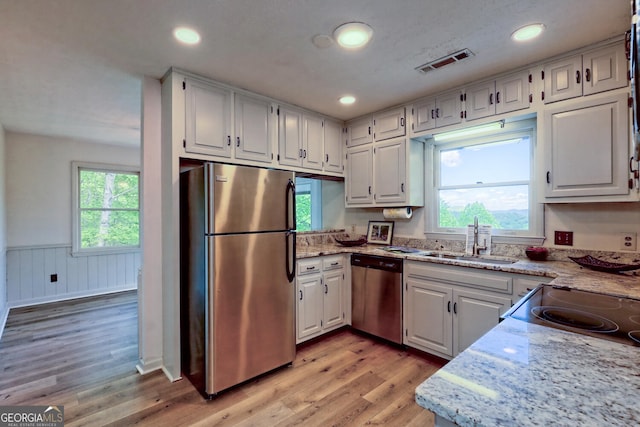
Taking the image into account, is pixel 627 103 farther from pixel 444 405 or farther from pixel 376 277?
pixel 444 405

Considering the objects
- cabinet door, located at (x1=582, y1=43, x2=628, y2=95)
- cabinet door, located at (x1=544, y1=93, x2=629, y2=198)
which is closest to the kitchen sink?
cabinet door, located at (x1=544, y1=93, x2=629, y2=198)

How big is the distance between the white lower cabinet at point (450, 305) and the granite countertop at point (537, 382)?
137cm

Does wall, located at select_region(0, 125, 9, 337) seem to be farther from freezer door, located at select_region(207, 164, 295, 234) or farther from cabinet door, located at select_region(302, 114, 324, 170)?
cabinet door, located at select_region(302, 114, 324, 170)

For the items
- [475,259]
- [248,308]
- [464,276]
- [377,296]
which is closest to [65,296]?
[248,308]

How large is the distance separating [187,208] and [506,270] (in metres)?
2.37

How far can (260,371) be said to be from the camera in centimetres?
234

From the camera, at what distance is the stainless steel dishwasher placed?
282 cm

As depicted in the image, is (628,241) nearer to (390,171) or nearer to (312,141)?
(390,171)

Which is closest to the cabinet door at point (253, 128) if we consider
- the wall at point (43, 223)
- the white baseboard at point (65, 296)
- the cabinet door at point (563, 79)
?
the cabinet door at point (563, 79)

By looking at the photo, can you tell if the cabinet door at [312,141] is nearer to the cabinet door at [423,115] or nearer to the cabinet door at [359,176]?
the cabinet door at [359,176]

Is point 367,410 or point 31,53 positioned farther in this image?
point 31,53

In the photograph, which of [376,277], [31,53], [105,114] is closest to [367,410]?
[376,277]

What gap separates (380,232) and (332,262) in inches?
32.3

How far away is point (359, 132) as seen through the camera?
354 centimetres
